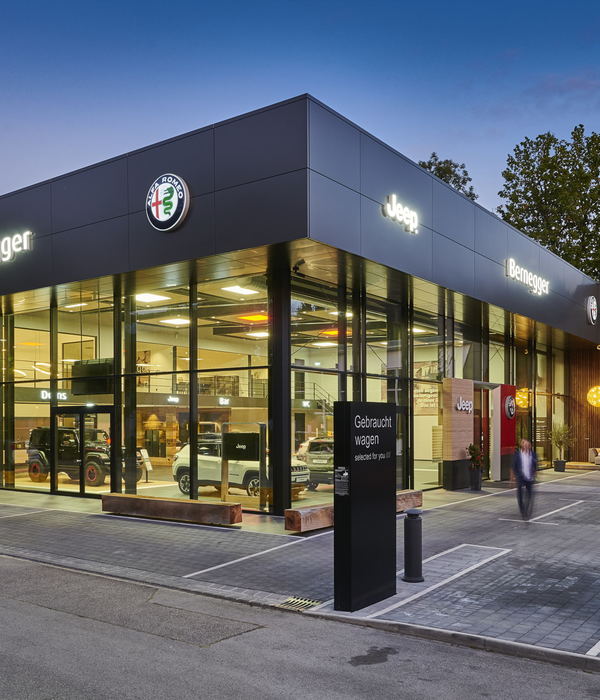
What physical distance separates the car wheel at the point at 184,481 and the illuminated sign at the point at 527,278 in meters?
11.0

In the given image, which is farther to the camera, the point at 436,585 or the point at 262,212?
the point at 262,212

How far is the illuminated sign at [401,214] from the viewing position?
1480 centimetres

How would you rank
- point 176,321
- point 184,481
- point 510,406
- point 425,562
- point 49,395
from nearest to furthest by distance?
point 425,562, point 184,481, point 176,321, point 49,395, point 510,406

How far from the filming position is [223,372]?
16016 millimetres

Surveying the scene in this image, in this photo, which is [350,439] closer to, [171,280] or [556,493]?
[171,280]

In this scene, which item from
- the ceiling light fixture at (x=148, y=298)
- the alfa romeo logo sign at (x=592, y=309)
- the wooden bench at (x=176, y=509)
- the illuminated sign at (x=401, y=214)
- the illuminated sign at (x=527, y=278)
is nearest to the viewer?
the wooden bench at (x=176, y=509)

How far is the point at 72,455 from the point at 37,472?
176 centimetres

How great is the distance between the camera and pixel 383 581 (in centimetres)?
840

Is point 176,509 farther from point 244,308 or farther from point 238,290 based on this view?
point 238,290

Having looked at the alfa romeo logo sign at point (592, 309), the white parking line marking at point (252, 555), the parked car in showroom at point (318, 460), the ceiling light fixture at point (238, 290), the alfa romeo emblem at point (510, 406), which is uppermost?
the alfa romeo logo sign at point (592, 309)

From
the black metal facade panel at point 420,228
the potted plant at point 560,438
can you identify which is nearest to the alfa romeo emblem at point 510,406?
the black metal facade panel at point 420,228

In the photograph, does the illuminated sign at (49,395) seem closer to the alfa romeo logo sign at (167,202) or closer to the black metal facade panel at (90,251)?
the black metal facade panel at (90,251)

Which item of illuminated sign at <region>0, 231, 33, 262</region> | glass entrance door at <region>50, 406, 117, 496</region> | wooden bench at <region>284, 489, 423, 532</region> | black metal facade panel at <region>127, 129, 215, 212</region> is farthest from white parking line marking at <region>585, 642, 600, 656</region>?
illuminated sign at <region>0, 231, 33, 262</region>

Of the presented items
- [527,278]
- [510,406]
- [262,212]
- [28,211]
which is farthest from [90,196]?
[510,406]
